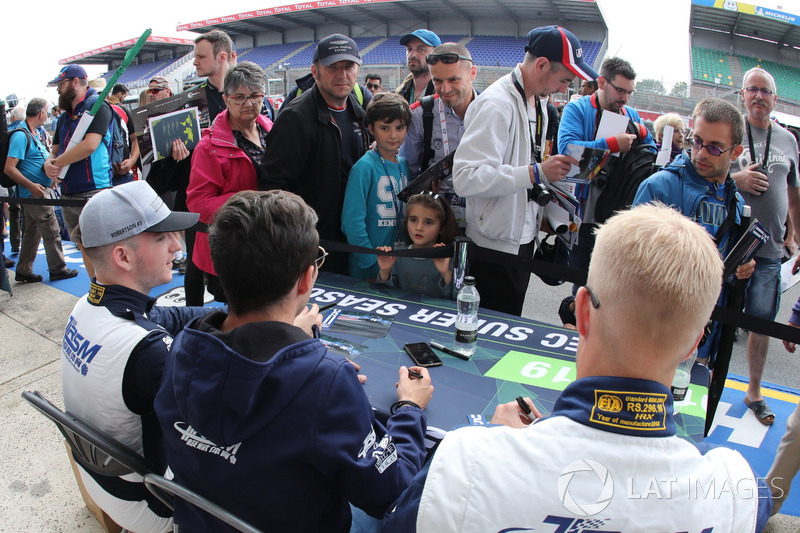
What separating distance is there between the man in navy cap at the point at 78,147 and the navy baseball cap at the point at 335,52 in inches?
89.6

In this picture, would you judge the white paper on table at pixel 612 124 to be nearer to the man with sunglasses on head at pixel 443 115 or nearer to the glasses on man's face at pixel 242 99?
the man with sunglasses on head at pixel 443 115

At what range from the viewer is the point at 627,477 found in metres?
0.73

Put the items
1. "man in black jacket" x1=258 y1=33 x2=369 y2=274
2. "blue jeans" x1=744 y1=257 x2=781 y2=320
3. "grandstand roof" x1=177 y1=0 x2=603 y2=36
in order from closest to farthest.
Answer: "man in black jacket" x1=258 y1=33 x2=369 y2=274, "blue jeans" x1=744 y1=257 x2=781 y2=320, "grandstand roof" x1=177 y1=0 x2=603 y2=36

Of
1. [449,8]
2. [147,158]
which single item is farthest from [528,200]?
[449,8]

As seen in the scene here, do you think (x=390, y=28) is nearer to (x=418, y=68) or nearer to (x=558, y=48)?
(x=418, y=68)

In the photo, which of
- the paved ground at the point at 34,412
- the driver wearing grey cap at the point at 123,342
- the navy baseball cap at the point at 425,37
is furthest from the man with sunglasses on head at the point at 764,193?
the driver wearing grey cap at the point at 123,342

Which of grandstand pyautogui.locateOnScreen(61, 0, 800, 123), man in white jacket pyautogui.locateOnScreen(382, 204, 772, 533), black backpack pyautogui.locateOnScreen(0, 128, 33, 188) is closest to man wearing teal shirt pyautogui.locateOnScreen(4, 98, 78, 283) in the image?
black backpack pyautogui.locateOnScreen(0, 128, 33, 188)

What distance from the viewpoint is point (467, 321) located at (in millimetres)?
2041

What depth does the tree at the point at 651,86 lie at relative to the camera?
16.8 metres

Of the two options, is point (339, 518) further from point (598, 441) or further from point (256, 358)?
point (598, 441)

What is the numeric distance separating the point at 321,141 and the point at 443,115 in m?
0.79

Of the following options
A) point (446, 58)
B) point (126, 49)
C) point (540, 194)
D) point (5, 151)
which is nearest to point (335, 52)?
point (446, 58)

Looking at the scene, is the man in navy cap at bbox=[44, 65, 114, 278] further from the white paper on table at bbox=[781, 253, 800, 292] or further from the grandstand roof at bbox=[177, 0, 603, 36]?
the grandstand roof at bbox=[177, 0, 603, 36]

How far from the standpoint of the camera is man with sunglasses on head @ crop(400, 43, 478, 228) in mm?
2750
